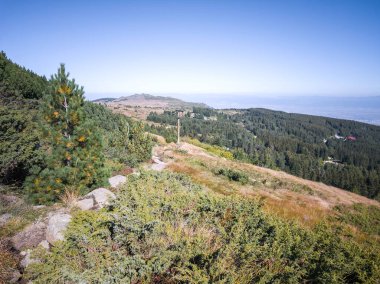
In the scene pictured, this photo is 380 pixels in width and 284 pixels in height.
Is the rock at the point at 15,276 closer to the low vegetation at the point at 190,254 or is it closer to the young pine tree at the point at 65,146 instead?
the low vegetation at the point at 190,254

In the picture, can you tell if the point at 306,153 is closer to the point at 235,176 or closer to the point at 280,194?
the point at 235,176

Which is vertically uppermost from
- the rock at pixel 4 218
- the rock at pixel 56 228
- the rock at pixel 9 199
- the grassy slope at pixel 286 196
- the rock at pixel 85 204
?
the rock at pixel 56 228

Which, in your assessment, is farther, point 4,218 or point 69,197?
point 69,197

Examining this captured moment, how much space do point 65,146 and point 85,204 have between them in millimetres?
2966

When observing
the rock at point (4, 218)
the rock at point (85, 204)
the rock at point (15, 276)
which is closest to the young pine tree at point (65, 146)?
the rock at point (85, 204)

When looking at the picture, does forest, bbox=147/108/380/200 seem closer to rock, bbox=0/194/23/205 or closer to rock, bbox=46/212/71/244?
rock, bbox=0/194/23/205

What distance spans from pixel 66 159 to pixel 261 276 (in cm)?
900

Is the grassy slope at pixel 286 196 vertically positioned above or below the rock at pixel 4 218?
below

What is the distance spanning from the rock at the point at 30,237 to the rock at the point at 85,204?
1.29 meters

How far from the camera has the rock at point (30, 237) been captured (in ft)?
20.9

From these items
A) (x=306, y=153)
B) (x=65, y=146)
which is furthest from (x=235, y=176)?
(x=306, y=153)

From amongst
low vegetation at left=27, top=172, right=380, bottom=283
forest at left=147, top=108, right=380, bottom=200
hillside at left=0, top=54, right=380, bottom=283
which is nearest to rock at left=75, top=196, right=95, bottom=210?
hillside at left=0, top=54, right=380, bottom=283

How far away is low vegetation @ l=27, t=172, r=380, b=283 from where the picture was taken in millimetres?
3793

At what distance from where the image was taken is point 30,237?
659 cm
